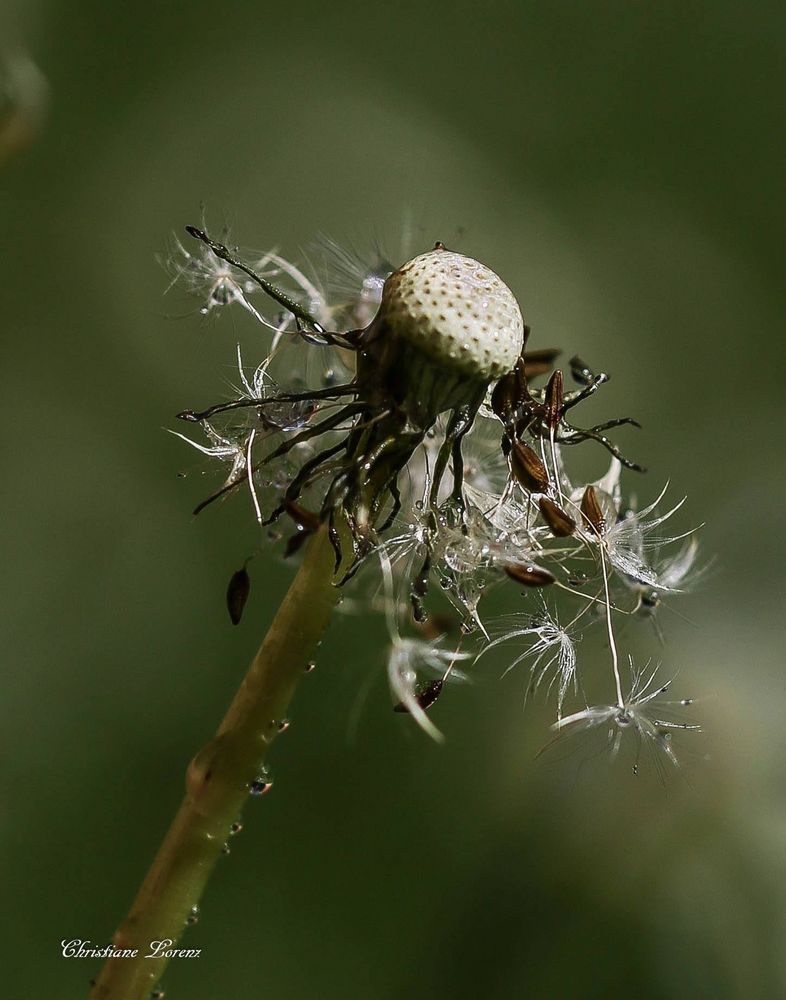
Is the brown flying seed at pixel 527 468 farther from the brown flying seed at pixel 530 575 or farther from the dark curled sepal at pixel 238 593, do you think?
the dark curled sepal at pixel 238 593

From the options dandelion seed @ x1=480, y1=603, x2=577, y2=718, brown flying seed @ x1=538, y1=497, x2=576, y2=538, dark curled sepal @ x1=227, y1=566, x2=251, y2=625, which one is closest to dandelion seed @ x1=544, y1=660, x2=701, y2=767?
dandelion seed @ x1=480, y1=603, x2=577, y2=718

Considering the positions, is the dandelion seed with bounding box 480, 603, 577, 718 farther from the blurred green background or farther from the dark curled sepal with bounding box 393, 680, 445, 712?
the blurred green background

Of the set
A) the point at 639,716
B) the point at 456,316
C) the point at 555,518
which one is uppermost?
the point at 456,316

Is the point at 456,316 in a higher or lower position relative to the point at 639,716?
higher

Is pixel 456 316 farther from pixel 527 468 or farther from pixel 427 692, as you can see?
pixel 427 692

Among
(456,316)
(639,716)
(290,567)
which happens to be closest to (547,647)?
(639,716)

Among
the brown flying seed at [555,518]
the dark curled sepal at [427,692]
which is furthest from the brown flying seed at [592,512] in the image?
the dark curled sepal at [427,692]
